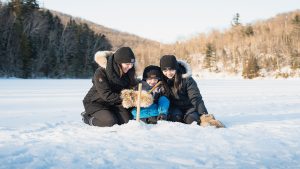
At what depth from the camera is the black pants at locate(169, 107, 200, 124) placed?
473cm

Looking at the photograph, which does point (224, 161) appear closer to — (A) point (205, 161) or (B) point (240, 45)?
(A) point (205, 161)

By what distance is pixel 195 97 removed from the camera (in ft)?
16.0

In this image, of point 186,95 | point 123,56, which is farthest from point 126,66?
point 186,95

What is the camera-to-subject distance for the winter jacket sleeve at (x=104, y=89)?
4.40m

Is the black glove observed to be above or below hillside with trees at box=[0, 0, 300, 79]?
below

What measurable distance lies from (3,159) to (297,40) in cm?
5494

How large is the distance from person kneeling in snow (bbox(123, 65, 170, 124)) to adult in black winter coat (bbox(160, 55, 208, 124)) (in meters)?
0.12

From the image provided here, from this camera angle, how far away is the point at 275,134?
3967 millimetres

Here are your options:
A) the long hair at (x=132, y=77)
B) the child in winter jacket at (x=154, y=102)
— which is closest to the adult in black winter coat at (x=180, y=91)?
the child in winter jacket at (x=154, y=102)

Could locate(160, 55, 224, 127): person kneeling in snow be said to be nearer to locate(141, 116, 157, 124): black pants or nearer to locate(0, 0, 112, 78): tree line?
locate(141, 116, 157, 124): black pants

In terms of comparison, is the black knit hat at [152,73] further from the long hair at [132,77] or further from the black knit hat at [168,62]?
the long hair at [132,77]

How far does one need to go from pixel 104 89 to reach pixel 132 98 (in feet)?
1.26

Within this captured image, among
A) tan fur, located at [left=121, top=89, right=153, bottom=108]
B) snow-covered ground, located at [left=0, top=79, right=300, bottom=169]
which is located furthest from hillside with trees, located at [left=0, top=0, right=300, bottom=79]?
snow-covered ground, located at [left=0, top=79, right=300, bottom=169]

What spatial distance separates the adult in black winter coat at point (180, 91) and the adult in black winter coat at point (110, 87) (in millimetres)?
507
